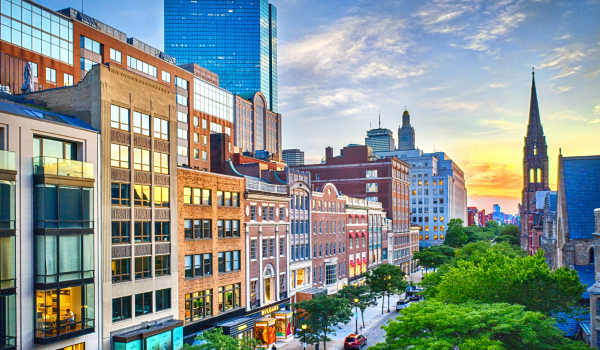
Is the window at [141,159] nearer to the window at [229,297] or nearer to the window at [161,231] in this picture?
the window at [161,231]

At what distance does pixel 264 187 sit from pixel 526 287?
1099 inches

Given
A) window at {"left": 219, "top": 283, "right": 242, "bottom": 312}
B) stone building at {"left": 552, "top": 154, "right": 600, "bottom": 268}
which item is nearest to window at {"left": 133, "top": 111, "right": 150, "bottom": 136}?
window at {"left": 219, "top": 283, "right": 242, "bottom": 312}

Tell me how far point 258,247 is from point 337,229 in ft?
83.3

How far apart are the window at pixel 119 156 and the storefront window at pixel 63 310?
8.31 m

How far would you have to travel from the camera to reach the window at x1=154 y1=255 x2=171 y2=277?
117ft

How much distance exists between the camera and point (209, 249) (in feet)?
138

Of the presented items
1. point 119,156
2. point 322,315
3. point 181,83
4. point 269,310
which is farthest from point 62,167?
point 181,83

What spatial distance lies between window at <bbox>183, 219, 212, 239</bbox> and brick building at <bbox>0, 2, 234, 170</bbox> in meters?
7.78

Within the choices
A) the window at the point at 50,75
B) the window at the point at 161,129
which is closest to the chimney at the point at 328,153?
the window at the point at 50,75

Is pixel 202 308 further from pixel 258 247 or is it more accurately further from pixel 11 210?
pixel 11 210

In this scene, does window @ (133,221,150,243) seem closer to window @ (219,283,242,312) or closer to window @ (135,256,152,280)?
window @ (135,256,152,280)

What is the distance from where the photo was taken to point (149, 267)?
115 ft

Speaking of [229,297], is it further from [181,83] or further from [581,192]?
[181,83]

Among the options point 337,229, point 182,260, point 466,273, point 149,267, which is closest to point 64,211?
point 149,267
